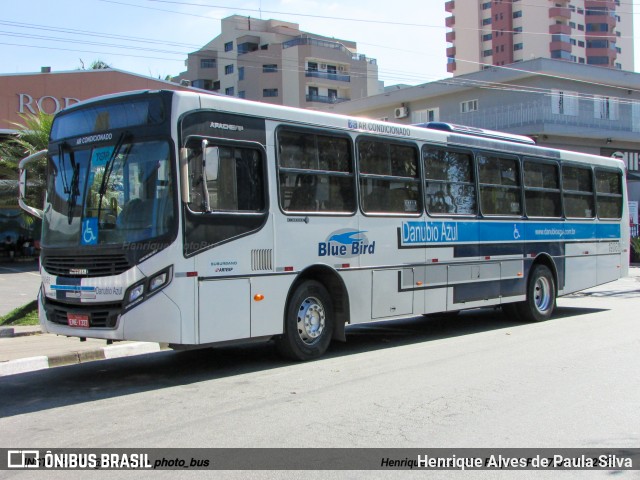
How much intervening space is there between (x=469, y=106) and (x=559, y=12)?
224 feet

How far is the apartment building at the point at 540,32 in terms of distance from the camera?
9556 cm

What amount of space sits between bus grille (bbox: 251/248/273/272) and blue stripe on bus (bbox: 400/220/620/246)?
2742mm

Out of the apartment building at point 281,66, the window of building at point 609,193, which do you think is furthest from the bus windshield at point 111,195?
the apartment building at point 281,66

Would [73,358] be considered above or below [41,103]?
below

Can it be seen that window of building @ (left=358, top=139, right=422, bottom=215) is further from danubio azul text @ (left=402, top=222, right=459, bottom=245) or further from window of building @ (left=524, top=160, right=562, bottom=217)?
window of building @ (left=524, top=160, right=562, bottom=217)

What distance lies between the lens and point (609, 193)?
52.4ft

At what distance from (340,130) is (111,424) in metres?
5.29

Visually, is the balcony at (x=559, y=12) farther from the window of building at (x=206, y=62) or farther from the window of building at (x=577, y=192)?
the window of building at (x=577, y=192)

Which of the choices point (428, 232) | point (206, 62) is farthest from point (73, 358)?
point (206, 62)

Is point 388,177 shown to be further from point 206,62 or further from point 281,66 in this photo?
point 206,62

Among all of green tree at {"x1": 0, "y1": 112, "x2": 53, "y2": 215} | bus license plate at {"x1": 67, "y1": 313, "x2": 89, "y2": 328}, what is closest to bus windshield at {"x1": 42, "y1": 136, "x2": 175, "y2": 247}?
bus license plate at {"x1": 67, "y1": 313, "x2": 89, "y2": 328}

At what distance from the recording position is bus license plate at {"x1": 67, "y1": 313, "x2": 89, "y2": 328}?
7.96 metres

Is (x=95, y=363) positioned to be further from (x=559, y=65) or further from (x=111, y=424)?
(x=559, y=65)

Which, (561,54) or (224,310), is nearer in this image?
(224,310)
